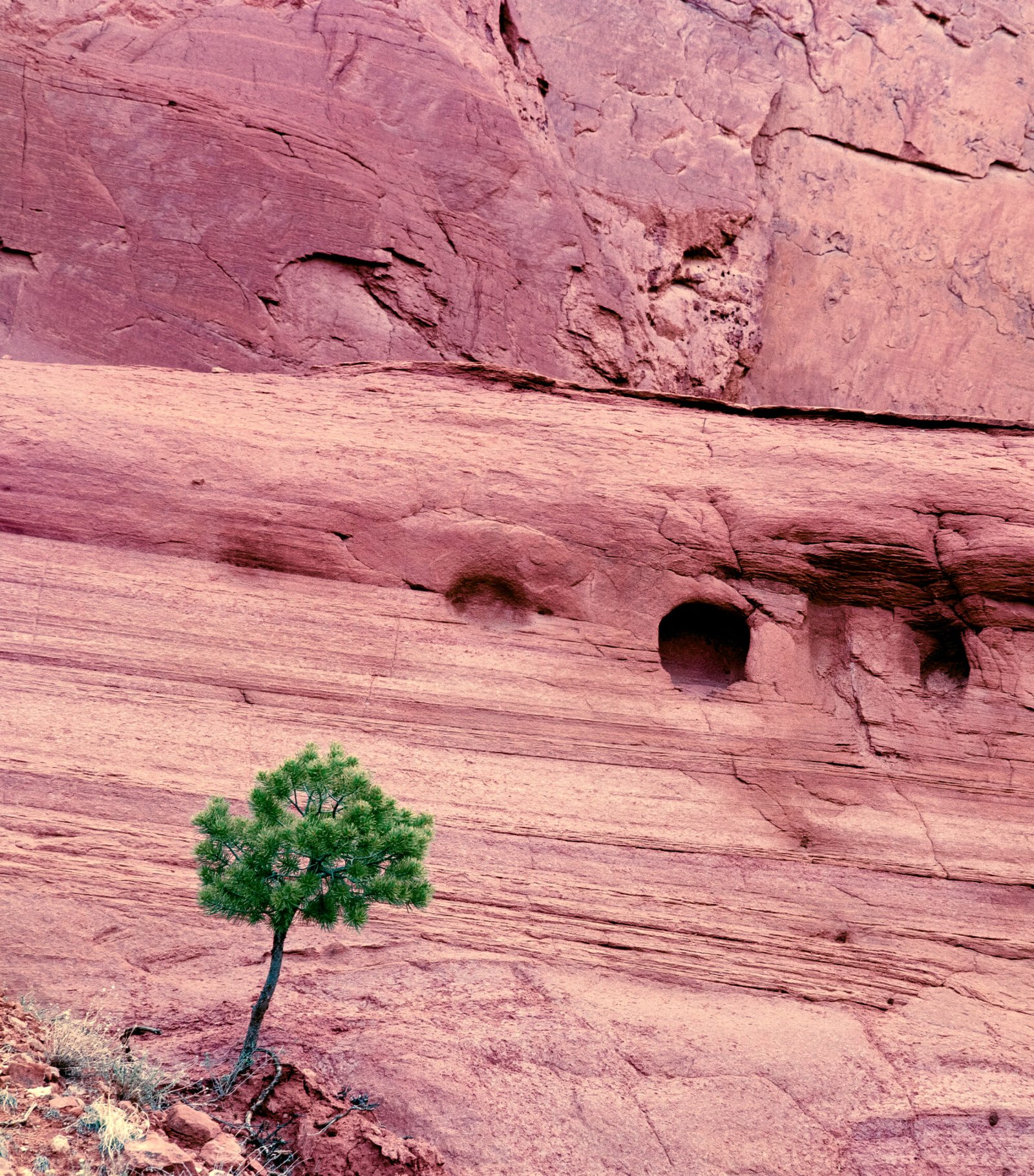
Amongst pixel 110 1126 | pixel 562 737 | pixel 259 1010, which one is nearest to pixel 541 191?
pixel 562 737

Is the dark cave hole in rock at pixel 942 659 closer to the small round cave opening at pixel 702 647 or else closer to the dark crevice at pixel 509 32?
the small round cave opening at pixel 702 647

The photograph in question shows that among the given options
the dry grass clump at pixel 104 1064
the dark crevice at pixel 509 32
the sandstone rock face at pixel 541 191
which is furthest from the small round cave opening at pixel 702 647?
the dark crevice at pixel 509 32

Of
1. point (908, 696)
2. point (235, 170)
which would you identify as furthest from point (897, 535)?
point (235, 170)

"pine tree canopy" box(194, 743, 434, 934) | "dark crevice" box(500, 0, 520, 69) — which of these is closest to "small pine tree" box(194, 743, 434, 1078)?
"pine tree canopy" box(194, 743, 434, 934)

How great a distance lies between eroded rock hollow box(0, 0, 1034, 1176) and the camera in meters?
7.43

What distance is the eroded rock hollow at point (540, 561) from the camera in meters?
7.43

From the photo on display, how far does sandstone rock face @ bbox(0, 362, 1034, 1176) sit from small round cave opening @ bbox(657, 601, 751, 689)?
0.04 meters

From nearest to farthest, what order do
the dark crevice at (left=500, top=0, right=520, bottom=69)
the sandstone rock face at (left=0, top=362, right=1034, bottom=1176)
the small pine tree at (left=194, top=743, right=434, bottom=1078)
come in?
1. the small pine tree at (left=194, top=743, right=434, bottom=1078)
2. the sandstone rock face at (left=0, top=362, right=1034, bottom=1176)
3. the dark crevice at (left=500, top=0, right=520, bottom=69)

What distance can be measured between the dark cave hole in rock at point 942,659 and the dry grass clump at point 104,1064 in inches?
266

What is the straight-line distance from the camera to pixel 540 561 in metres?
9.48

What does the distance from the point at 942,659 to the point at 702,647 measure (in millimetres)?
2071

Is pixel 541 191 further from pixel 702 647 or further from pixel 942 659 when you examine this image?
pixel 942 659

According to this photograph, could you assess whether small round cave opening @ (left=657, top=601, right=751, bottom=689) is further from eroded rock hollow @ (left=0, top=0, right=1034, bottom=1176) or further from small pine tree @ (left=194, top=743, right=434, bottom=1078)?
small pine tree @ (left=194, top=743, right=434, bottom=1078)

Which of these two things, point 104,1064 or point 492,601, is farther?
point 492,601
